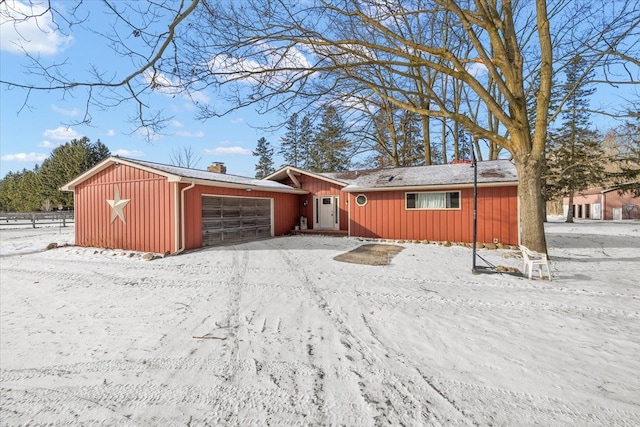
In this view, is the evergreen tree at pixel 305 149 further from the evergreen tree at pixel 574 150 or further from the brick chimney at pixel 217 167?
the evergreen tree at pixel 574 150

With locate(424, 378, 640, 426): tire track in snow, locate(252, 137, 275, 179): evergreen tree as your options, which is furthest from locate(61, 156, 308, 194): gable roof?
locate(252, 137, 275, 179): evergreen tree

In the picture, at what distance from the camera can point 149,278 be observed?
6488 millimetres

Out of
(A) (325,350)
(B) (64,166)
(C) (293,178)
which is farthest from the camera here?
(B) (64,166)

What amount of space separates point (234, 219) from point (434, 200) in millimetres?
8018

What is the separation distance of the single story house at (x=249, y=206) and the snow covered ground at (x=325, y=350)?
374 centimetres

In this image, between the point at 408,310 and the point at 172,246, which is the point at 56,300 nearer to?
the point at 172,246

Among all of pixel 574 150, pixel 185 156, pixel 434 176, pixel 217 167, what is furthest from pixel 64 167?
pixel 574 150

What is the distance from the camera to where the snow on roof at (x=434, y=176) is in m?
10.8

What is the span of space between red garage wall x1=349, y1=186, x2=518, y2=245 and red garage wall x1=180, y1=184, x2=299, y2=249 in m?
3.39

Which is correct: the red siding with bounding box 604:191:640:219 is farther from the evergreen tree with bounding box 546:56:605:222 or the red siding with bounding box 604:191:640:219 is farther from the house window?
the house window

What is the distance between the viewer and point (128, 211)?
404 inches

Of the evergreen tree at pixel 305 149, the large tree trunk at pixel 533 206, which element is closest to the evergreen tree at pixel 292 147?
the evergreen tree at pixel 305 149

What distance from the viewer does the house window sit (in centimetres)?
1116

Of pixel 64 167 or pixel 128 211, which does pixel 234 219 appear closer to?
pixel 128 211
